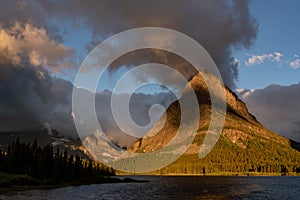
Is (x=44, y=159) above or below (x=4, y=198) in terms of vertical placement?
above

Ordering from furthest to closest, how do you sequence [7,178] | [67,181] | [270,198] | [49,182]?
[67,181]
[49,182]
[7,178]
[270,198]

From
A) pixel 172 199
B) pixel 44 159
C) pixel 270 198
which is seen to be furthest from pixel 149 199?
pixel 44 159

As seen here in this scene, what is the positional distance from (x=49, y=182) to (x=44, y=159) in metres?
16.6

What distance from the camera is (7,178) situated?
142 meters

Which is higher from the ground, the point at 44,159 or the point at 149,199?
the point at 44,159

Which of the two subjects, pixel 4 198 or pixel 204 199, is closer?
pixel 4 198

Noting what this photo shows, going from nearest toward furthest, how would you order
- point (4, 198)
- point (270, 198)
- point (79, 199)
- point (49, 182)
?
1. point (4, 198)
2. point (79, 199)
3. point (270, 198)
4. point (49, 182)

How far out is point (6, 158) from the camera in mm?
176500

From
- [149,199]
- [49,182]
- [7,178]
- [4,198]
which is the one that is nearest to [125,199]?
[149,199]

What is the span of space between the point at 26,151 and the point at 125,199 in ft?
331

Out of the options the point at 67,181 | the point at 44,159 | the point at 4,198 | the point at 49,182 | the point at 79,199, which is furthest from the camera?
the point at 67,181

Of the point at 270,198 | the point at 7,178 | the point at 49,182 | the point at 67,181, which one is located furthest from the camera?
the point at 67,181

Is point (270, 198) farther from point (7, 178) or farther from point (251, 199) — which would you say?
point (7, 178)

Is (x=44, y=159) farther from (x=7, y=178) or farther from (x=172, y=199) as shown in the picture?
(x=172, y=199)
